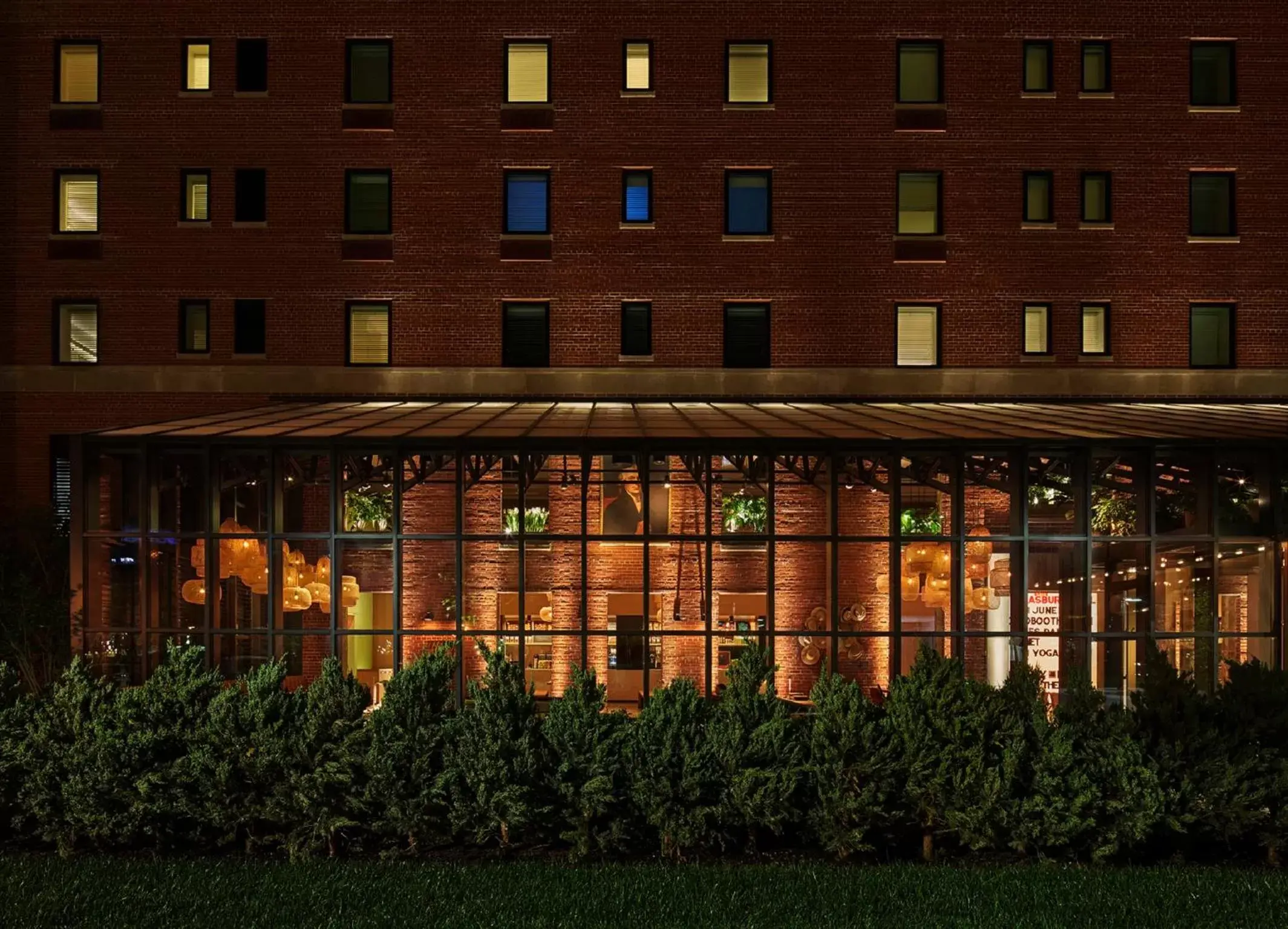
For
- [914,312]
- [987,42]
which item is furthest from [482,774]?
[987,42]

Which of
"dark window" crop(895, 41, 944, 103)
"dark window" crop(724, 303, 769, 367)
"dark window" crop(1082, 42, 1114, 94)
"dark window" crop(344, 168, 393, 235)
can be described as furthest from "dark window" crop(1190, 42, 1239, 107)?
"dark window" crop(344, 168, 393, 235)

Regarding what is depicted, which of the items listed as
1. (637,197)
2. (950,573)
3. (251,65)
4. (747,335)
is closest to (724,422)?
(950,573)

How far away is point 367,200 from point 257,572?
445 inches

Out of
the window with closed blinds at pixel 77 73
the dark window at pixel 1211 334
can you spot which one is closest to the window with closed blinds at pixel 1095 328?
the dark window at pixel 1211 334

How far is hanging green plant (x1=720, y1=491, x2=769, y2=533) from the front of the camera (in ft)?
106

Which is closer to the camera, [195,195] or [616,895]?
[616,895]

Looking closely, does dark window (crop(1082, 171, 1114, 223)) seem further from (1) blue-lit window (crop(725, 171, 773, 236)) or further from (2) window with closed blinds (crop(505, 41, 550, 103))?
(2) window with closed blinds (crop(505, 41, 550, 103))

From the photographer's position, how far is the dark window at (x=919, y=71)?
103 ft

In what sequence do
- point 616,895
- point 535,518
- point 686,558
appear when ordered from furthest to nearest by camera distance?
point 535,518 < point 686,558 < point 616,895

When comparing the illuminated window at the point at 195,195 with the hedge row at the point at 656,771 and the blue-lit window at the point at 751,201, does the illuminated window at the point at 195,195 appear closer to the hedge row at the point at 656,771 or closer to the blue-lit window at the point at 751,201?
the blue-lit window at the point at 751,201

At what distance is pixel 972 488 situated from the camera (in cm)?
3312

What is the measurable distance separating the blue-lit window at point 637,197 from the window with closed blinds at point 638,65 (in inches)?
84.1

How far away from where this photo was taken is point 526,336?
31.2m

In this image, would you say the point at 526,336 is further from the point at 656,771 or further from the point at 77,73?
the point at 656,771
